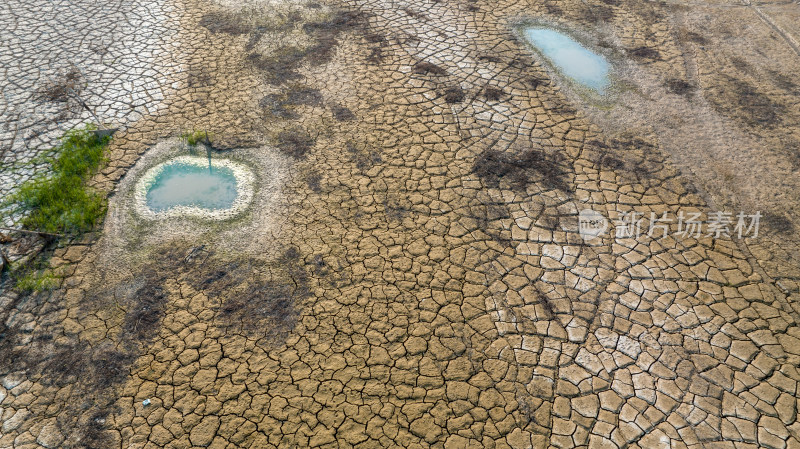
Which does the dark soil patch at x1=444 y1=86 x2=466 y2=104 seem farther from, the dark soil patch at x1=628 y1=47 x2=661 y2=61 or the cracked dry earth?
the dark soil patch at x1=628 y1=47 x2=661 y2=61

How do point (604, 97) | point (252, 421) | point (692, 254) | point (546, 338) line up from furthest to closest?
1. point (604, 97)
2. point (692, 254)
3. point (546, 338)
4. point (252, 421)

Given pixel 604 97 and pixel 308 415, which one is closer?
pixel 308 415

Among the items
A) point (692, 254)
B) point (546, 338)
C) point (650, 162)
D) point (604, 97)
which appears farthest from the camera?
point (604, 97)

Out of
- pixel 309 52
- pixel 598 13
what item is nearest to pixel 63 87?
pixel 309 52

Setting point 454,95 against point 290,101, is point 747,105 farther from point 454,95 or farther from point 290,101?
point 290,101

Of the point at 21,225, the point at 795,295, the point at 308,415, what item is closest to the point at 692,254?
the point at 795,295

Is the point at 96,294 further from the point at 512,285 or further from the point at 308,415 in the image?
the point at 512,285

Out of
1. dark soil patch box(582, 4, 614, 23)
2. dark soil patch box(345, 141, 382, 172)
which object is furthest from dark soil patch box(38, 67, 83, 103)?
dark soil patch box(582, 4, 614, 23)
